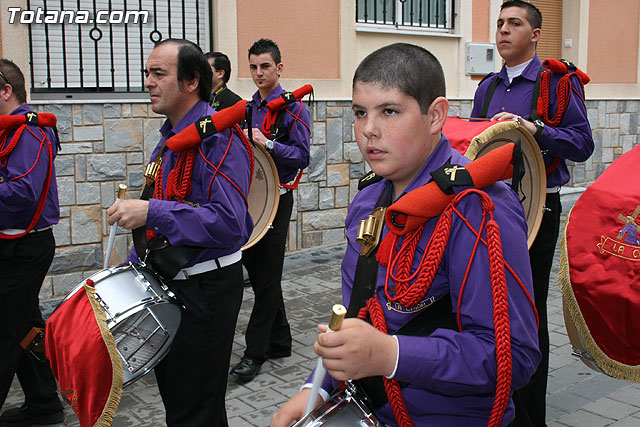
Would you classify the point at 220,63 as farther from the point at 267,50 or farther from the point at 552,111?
the point at 552,111

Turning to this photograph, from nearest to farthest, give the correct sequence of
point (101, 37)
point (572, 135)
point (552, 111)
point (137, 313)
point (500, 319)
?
point (500, 319) < point (137, 313) < point (572, 135) < point (552, 111) < point (101, 37)

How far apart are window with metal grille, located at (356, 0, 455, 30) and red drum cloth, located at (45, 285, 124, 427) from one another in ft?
23.7

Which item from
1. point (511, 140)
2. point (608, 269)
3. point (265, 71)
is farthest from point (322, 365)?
point (265, 71)

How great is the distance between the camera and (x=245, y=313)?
6082 mm

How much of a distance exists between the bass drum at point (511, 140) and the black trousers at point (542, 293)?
0.11 m

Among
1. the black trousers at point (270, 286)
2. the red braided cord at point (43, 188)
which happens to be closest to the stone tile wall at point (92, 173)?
the black trousers at point (270, 286)

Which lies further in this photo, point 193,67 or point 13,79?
point 13,79

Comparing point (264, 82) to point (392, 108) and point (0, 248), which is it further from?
point (392, 108)

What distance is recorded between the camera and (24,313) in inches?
157

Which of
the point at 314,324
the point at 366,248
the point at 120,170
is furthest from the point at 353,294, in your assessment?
the point at 120,170

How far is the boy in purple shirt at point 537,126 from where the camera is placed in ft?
12.4

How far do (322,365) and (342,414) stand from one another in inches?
7.0

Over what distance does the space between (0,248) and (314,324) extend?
2.69 m

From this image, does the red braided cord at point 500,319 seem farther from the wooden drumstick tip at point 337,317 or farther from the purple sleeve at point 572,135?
the purple sleeve at point 572,135
